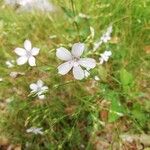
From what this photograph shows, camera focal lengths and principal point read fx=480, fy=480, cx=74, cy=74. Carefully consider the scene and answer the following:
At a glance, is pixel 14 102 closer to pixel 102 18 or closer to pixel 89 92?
pixel 89 92

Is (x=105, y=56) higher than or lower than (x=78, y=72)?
lower

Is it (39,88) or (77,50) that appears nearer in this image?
(77,50)

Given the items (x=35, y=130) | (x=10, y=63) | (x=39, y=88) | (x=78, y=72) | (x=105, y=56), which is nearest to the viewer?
(x=78, y=72)

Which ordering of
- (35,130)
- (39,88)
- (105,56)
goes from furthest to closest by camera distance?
(105,56) < (35,130) < (39,88)

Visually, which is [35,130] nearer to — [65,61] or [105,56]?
[105,56]

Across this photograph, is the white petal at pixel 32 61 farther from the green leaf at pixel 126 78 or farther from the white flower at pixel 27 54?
the green leaf at pixel 126 78

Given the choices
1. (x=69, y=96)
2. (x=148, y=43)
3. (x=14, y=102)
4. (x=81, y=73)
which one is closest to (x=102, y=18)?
(x=148, y=43)

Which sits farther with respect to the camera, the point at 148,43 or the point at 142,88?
the point at 148,43

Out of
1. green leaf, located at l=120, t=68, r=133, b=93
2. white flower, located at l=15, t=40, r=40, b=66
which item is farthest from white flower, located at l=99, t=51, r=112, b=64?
white flower, located at l=15, t=40, r=40, b=66

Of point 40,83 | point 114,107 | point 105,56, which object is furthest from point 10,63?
point 114,107

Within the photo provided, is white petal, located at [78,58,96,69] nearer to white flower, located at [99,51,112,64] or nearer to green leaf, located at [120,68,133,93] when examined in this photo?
green leaf, located at [120,68,133,93]

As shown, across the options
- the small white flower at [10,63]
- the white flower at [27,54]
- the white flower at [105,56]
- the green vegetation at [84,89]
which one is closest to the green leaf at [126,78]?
the green vegetation at [84,89]
